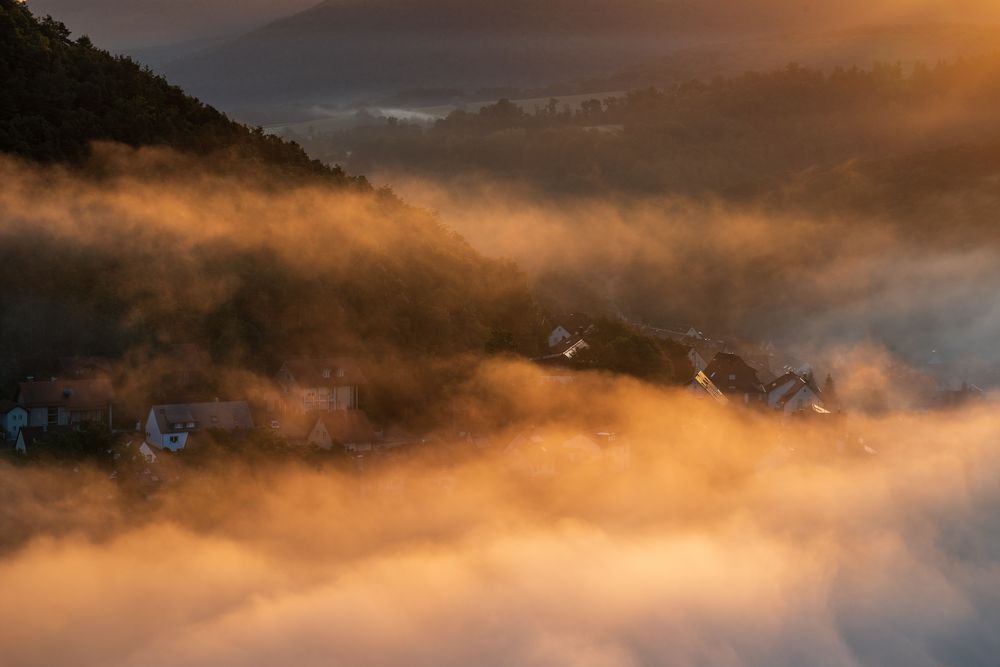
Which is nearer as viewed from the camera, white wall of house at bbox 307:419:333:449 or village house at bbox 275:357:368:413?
white wall of house at bbox 307:419:333:449

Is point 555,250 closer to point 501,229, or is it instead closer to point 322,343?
point 501,229

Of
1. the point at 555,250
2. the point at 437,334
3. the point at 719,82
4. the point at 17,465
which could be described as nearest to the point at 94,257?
the point at 17,465

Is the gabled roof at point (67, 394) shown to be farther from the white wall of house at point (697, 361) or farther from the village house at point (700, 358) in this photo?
the white wall of house at point (697, 361)

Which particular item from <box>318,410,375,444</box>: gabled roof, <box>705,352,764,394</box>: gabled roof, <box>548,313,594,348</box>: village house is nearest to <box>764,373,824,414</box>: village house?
<box>705,352,764,394</box>: gabled roof

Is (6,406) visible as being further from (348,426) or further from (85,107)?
(85,107)

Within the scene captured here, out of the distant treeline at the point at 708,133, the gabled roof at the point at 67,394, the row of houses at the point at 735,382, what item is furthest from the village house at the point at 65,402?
the distant treeline at the point at 708,133

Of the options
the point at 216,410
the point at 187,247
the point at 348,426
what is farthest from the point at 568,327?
the point at 216,410

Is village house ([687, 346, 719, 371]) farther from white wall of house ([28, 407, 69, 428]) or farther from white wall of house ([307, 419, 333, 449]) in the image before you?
white wall of house ([28, 407, 69, 428])
